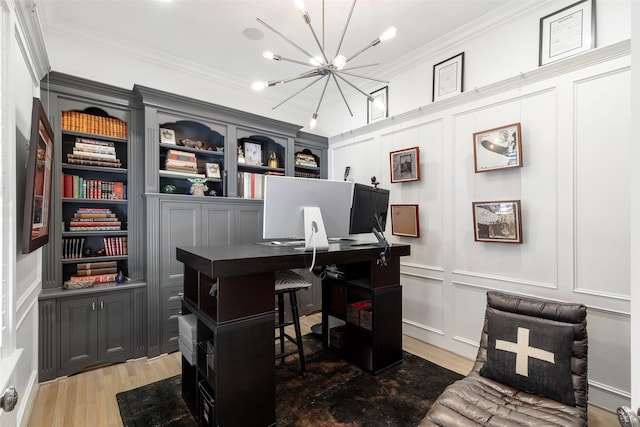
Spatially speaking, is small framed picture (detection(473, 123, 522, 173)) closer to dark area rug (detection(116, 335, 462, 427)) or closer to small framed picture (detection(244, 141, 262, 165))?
dark area rug (detection(116, 335, 462, 427))

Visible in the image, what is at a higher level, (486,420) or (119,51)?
(119,51)

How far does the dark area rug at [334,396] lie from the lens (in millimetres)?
2035

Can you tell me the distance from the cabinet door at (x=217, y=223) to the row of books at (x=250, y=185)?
29 cm

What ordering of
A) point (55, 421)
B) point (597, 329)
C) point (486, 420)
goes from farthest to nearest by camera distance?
point (597, 329) < point (55, 421) < point (486, 420)

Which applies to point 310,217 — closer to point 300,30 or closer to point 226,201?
point 226,201

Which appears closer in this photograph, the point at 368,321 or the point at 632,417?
the point at 632,417

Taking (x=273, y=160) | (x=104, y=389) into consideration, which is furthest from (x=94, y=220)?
(x=273, y=160)

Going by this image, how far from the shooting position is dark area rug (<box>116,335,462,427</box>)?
2.04 metres

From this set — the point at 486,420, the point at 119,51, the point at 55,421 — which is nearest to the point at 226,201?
the point at 119,51

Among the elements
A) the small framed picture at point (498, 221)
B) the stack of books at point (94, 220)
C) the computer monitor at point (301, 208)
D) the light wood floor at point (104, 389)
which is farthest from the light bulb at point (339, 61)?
the light wood floor at point (104, 389)

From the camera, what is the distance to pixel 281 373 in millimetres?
2600

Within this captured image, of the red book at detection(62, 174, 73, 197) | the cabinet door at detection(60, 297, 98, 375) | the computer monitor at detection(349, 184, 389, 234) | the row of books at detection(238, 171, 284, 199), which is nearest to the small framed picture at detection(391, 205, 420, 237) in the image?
the computer monitor at detection(349, 184, 389, 234)

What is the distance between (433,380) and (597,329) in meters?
1.25

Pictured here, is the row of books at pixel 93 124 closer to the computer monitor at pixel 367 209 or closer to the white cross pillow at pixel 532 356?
the computer monitor at pixel 367 209
